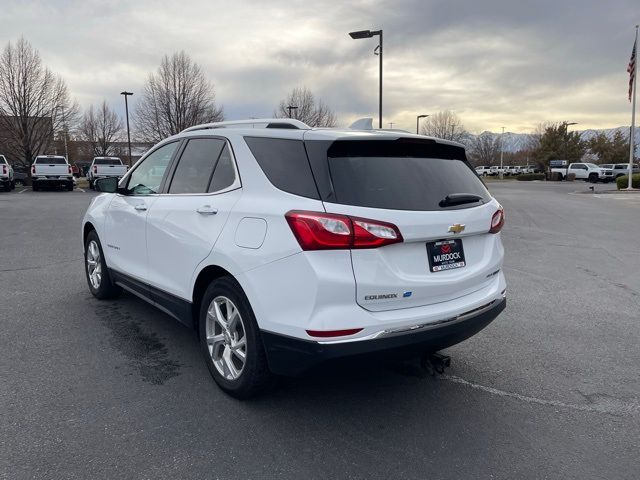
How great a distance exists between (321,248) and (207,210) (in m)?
1.12

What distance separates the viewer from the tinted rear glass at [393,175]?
2857 millimetres

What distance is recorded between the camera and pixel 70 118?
3884cm

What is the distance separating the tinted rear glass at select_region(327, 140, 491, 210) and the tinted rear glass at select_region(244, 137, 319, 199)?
15 cm

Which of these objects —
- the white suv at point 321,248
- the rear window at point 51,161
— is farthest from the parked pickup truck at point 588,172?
the white suv at point 321,248

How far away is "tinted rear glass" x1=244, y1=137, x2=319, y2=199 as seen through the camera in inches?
114

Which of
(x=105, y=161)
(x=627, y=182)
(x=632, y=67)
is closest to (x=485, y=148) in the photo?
(x=627, y=182)

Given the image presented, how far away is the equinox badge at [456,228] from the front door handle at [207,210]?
153 centimetres

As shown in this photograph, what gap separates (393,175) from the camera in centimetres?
305

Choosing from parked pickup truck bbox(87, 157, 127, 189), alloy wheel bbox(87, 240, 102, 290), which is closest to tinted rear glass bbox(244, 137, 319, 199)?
alloy wheel bbox(87, 240, 102, 290)

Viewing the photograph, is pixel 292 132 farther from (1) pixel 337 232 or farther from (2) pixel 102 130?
(2) pixel 102 130

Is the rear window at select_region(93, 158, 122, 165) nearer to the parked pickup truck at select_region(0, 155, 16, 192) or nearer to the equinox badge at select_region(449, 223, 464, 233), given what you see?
the parked pickup truck at select_region(0, 155, 16, 192)

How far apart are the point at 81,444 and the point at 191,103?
3944cm

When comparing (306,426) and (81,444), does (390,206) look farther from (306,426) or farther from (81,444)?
(81,444)

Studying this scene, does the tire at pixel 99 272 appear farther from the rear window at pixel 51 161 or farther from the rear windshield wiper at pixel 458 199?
the rear window at pixel 51 161
